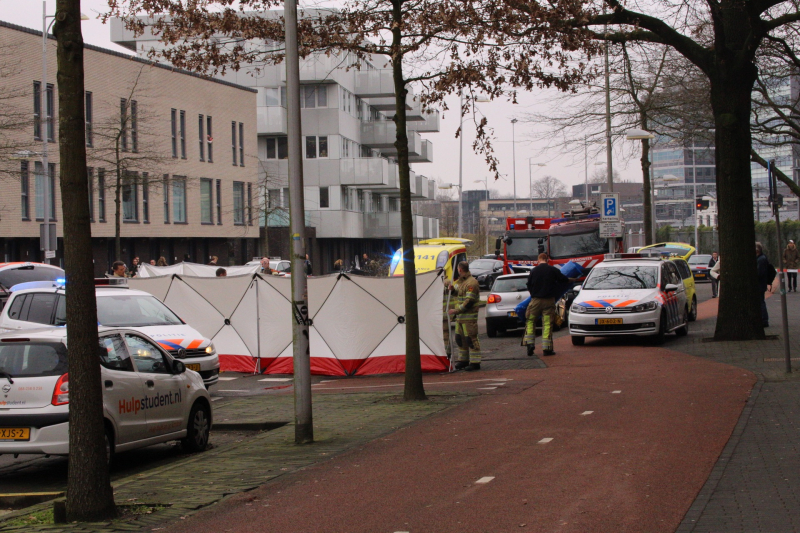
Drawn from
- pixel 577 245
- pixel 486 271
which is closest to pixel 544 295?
pixel 577 245

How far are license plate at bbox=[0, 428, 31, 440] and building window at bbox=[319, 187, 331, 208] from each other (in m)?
46.0

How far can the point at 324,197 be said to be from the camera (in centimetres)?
5434

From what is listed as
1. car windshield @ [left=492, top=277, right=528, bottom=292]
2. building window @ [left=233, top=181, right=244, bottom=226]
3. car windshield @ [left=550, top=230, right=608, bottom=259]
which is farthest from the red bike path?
building window @ [left=233, top=181, right=244, bottom=226]

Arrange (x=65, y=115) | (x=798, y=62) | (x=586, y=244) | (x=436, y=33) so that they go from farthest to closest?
(x=586, y=244) < (x=798, y=62) < (x=436, y=33) < (x=65, y=115)

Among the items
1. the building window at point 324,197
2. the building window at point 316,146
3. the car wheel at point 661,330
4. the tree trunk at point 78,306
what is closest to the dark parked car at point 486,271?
the building window at point 324,197

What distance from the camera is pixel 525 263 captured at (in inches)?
1491

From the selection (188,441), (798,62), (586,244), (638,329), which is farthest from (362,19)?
(586,244)

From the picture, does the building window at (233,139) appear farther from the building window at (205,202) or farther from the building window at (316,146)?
the building window at (316,146)

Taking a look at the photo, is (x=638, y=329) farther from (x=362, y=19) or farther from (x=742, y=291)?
(x=362, y=19)

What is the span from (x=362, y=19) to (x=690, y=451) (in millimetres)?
7207

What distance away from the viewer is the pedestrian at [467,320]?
52.6 feet

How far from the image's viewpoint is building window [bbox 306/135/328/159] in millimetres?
53844

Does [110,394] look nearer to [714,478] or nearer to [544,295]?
[714,478]

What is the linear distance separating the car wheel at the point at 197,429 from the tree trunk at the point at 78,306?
355cm
